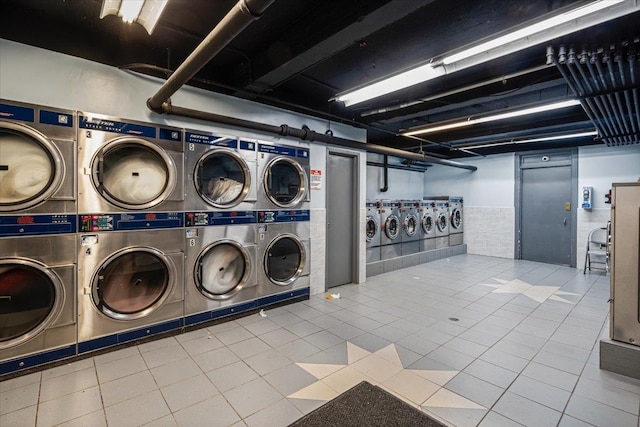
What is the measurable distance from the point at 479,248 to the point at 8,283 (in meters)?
9.60

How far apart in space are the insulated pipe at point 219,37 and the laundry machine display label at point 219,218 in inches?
48.8

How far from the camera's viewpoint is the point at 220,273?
3.72 m

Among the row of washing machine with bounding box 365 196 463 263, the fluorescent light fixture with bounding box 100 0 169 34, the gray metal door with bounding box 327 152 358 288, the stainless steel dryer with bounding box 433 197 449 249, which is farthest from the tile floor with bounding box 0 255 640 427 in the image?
the stainless steel dryer with bounding box 433 197 449 249

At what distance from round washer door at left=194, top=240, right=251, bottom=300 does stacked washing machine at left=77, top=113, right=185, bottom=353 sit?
27 centimetres

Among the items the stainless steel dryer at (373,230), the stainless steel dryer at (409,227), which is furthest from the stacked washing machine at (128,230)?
the stainless steel dryer at (409,227)

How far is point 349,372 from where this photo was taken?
2.61 meters

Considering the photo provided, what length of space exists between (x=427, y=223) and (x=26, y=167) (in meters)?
7.35

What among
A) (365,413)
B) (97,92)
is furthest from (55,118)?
(365,413)

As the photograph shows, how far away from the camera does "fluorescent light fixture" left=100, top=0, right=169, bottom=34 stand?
1.95 m

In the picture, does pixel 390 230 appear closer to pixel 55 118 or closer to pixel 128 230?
pixel 128 230

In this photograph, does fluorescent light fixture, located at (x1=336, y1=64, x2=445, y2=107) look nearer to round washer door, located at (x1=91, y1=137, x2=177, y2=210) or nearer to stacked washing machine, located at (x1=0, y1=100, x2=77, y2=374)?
round washer door, located at (x1=91, y1=137, x2=177, y2=210)

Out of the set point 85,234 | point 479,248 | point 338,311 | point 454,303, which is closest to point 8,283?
point 85,234

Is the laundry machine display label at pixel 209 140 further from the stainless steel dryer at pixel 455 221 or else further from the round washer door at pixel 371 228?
the stainless steel dryer at pixel 455 221

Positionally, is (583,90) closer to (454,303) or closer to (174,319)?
(454,303)
